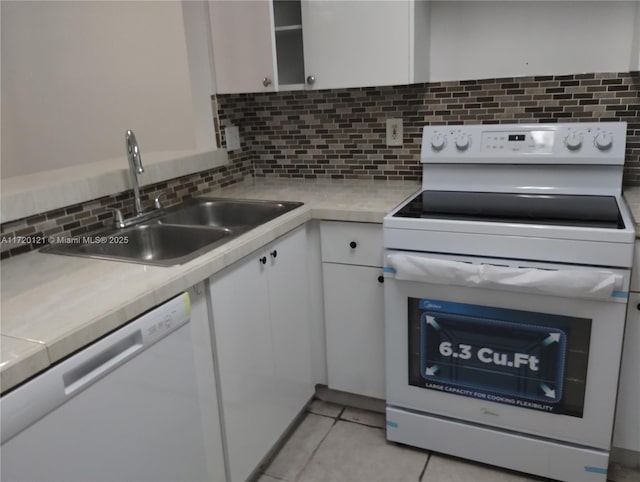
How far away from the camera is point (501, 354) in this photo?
1.69 metres

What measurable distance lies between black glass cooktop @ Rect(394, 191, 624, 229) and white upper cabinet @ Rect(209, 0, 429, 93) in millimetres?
489

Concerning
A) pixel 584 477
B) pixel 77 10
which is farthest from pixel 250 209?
pixel 77 10

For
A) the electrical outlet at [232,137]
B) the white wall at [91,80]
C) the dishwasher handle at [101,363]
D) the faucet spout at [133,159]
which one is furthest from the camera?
the white wall at [91,80]

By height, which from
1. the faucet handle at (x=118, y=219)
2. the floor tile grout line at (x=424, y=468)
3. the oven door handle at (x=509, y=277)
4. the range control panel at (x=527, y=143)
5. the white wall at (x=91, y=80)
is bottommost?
the floor tile grout line at (x=424, y=468)

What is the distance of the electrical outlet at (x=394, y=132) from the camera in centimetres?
228

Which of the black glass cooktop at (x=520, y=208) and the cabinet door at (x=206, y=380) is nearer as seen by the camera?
the cabinet door at (x=206, y=380)

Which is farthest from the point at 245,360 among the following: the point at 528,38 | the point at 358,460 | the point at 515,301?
the point at 528,38

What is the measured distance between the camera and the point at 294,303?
6.37 ft

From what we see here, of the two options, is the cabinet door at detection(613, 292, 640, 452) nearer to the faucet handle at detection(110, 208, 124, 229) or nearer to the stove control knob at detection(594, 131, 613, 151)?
the stove control knob at detection(594, 131, 613, 151)

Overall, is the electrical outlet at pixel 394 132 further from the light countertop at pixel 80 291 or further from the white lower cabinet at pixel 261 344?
the white lower cabinet at pixel 261 344

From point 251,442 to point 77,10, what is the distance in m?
2.60

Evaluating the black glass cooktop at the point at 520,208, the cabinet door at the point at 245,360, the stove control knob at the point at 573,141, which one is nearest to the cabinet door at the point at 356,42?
the black glass cooktop at the point at 520,208

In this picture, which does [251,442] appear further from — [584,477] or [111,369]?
[584,477]

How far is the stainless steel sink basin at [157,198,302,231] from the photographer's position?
203cm
